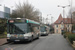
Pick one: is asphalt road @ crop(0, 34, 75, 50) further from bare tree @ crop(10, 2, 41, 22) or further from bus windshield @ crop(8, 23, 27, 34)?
bare tree @ crop(10, 2, 41, 22)

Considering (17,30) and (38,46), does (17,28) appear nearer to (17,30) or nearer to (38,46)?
(17,30)

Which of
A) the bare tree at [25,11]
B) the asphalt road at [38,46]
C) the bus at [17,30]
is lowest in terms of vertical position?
the asphalt road at [38,46]

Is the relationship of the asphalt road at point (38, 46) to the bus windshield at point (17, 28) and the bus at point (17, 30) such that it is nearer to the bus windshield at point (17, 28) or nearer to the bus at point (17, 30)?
the bus at point (17, 30)

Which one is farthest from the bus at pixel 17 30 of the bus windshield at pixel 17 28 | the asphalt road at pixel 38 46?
the asphalt road at pixel 38 46

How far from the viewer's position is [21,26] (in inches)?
682

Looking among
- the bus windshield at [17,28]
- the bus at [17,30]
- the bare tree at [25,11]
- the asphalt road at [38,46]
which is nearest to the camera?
the asphalt road at [38,46]

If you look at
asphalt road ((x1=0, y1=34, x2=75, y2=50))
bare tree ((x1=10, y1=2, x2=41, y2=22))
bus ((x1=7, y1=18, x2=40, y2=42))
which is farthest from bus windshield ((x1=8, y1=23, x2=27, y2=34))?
bare tree ((x1=10, y1=2, x2=41, y2=22))

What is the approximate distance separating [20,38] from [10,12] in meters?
26.4

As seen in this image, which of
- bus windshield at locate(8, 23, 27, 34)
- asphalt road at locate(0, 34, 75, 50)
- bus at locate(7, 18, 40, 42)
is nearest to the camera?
asphalt road at locate(0, 34, 75, 50)

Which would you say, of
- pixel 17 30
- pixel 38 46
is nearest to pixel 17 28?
pixel 17 30

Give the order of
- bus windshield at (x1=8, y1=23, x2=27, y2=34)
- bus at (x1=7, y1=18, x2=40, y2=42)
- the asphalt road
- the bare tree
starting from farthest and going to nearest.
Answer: the bare tree
bus windshield at (x1=8, y1=23, x2=27, y2=34)
bus at (x1=7, y1=18, x2=40, y2=42)
the asphalt road

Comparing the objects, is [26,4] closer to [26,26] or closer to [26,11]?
[26,11]

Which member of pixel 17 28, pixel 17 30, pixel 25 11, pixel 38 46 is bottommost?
pixel 38 46

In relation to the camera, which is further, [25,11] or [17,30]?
[25,11]
